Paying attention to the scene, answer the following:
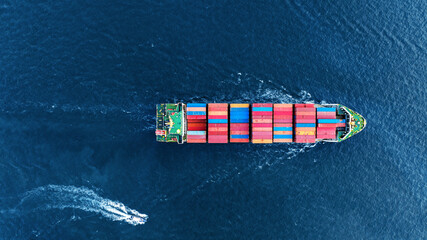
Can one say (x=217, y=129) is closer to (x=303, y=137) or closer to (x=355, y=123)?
(x=303, y=137)

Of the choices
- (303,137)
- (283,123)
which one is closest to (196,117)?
(283,123)

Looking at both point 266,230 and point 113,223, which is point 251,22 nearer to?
point 266,230

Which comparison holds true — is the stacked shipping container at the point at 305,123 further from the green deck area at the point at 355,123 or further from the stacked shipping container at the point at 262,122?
the green deck area at the point at 355,123

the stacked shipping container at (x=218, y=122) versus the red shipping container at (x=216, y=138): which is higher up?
the stacked shipping container at (x=218, y=122)

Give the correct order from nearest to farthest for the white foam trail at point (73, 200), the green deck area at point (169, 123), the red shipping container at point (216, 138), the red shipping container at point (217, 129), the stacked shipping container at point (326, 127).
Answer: the red shipping container at point (216, 138) → the green deck area at point (169, 123) → the red shipping container at point (217, 129) → the stacked shipping container at point (326, 127) → the white foam trail at point (73, 200)

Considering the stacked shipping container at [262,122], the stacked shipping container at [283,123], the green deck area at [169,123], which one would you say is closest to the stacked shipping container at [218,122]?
the stacked shipping container at [262,122]

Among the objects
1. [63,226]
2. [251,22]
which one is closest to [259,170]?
[251,22]
